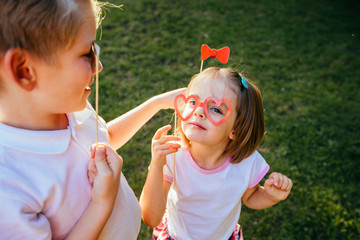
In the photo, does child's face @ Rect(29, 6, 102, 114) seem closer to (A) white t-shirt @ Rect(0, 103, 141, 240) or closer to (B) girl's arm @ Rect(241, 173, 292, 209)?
(A) white t-shirt @ Rect(0, 103, 141, 240)

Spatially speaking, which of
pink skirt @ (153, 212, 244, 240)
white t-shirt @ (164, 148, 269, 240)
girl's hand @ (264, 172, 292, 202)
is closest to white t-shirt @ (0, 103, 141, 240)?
white t-shirt @ (164, 148, 269, 240)

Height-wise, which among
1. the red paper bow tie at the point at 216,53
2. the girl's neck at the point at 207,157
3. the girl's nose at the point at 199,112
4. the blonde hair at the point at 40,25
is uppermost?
the blonde hair at the point at 40,25

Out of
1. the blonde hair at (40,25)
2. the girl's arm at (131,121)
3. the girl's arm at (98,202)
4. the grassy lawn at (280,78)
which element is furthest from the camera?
the grassy lawn at (280,78)

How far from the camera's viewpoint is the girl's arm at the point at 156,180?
158 cm

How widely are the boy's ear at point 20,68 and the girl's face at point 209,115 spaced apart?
0.81 m

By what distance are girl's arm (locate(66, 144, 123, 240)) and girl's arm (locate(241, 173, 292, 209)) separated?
0.92m

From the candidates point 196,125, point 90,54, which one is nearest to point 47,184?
point 90,54

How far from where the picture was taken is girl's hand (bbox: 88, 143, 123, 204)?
1.27 m

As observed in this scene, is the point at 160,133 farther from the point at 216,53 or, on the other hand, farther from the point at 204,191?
the point at 216,53

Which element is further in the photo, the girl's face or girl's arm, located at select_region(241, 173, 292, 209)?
girl's arm, located at select_region(241, 173, 292, 209)

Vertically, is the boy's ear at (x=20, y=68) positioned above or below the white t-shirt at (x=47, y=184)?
above

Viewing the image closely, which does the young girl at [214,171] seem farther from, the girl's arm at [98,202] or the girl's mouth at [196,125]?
the girl's arm at [98,202]

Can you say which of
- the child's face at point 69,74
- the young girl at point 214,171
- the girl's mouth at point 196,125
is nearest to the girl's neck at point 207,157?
the young girl at point 214,171

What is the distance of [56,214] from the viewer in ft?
4.09
